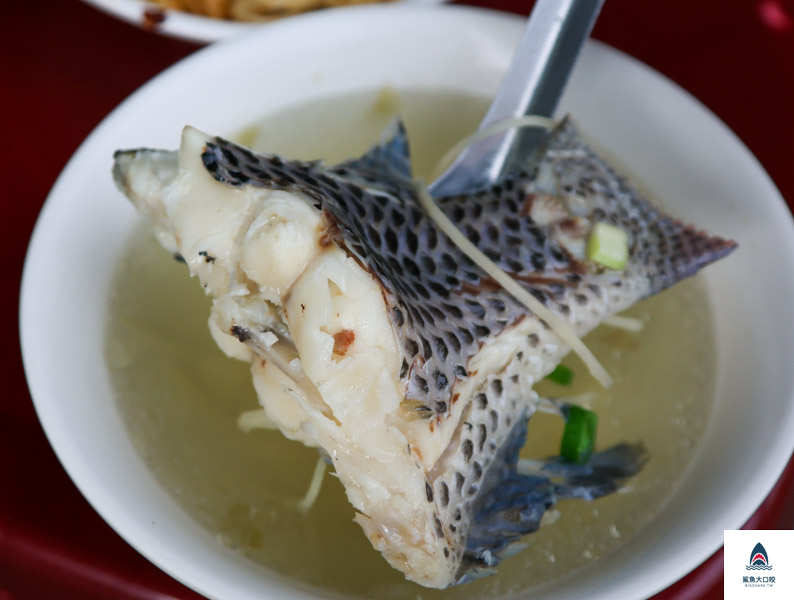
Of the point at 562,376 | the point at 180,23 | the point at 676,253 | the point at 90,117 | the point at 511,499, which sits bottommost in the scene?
the point at 511,499

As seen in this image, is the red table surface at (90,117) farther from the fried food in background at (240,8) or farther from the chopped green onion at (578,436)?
the chopped green onion at (578,436)

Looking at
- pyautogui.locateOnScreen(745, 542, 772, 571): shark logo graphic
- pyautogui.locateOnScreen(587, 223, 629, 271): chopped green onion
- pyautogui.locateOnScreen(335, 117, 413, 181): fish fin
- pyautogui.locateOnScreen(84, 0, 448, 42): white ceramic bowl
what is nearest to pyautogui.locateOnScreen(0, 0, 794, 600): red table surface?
pyautogui.locateOnScreen(745, 542, 772, 571): shark logo graphic

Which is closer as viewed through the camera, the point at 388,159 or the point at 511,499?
the point at 511,499

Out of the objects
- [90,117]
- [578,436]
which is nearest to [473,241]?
[578,436]

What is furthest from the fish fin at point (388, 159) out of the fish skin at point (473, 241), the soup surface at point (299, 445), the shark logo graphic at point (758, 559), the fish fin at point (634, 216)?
the shark logo graphic at point (758, 559)

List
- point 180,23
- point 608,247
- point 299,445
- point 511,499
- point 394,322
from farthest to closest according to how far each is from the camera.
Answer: point 180,23 < point 299,445 < point 608,247 < point 511,499 < point 394,322

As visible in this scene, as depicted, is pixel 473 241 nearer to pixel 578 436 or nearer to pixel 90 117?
pixel 578 436
